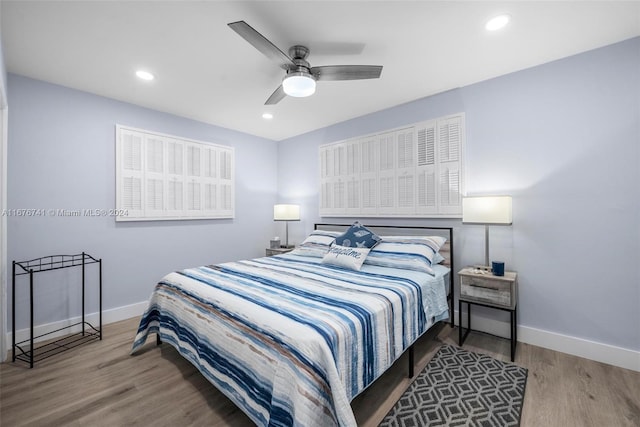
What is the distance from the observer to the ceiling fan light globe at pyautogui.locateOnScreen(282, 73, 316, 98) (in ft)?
7.19

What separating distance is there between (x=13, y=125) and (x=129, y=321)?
2.39 meters

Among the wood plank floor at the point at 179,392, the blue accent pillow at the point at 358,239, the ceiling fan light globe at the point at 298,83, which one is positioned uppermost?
the ceiling fan light globe at the point at 298,83

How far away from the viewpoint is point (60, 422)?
1.74m

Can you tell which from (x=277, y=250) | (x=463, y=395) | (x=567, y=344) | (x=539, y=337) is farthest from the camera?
(x=277, y=250)

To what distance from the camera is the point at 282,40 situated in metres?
2.22

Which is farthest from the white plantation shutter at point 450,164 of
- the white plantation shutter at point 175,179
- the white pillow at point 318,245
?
the white plantation shutter at point 175,179

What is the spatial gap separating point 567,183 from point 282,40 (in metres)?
2.82

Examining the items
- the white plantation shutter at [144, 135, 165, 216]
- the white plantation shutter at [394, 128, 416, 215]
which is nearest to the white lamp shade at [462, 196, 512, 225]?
the white plantation shutter at [394, 128, 416, 215]

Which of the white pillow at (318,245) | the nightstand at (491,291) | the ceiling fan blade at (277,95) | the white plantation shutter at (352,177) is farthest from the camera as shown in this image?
the white plantation shutter at (352,177)

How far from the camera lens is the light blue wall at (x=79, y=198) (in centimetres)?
276

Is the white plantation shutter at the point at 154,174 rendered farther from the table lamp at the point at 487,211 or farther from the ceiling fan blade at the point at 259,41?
the table lamp at the point at 487,211

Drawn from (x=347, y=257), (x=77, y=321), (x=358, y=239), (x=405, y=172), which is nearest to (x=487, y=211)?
(x=405, y=172)

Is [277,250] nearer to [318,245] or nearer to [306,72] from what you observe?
[318,245]

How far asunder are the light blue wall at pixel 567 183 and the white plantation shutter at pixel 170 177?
341cm
